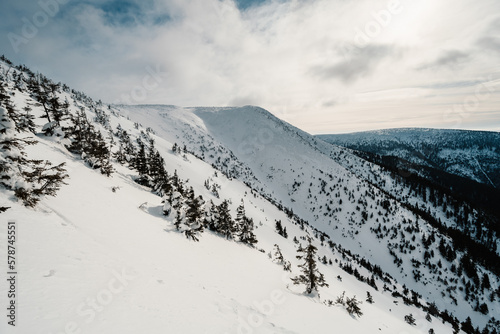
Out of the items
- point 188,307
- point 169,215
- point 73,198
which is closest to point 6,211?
point 73,198

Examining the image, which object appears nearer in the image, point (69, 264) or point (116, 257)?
point (69, 264)

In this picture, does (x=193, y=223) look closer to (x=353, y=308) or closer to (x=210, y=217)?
(x=210, y=217)

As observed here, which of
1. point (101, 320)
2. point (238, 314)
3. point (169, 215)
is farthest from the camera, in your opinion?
point (169, 215)

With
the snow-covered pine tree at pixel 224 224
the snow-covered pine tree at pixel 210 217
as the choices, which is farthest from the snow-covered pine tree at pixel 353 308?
the snow-covered pine tree at pixel 210 217

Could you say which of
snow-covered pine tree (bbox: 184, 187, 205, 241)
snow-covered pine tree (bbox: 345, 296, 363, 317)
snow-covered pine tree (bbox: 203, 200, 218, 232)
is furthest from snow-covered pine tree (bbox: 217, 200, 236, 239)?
snow-covered pine tree (bbox: 345, 296, 363, 317)

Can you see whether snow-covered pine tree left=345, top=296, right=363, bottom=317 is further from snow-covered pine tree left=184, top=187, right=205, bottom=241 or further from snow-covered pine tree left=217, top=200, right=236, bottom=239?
snow-covered pine tree left=217, top=200, right=236, bottom=239

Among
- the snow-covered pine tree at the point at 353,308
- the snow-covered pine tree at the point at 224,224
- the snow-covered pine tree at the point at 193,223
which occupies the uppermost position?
the snow-covered pine tree at the point at 193,223

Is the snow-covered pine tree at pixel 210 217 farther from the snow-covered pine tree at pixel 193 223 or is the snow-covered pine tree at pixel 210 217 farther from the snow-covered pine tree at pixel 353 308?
the snow-covered pine tree at pixel 353 308

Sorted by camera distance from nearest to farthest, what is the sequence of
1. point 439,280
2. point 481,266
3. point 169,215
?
point 169,215 < point 439,280 < point 481,266

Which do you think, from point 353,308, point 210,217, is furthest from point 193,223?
point 353,308

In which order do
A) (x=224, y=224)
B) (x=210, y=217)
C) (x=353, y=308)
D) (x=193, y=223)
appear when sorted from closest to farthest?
1. (x=353, y=308)
2. (x=193, y=223)
3. (x=224, y=224)
4. (x=210, y=217)

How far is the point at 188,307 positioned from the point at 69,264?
558 cm

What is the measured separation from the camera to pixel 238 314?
12055 mm

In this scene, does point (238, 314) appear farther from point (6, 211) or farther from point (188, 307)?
point (6, 211)
